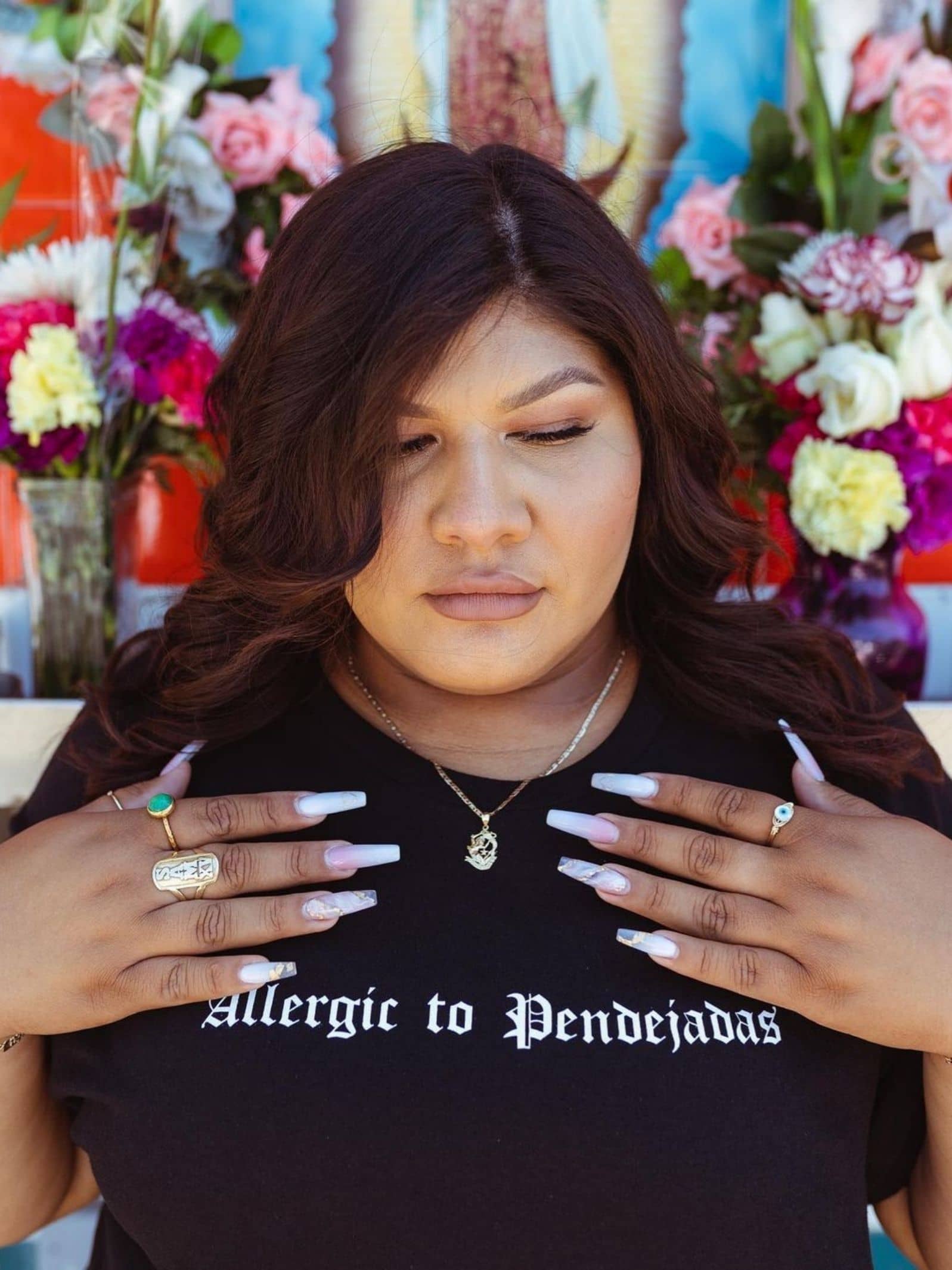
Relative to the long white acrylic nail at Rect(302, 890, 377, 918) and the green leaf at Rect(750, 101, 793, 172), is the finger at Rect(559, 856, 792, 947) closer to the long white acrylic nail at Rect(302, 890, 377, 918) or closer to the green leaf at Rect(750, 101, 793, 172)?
the long white acrylic nail at Rect(302, 890, 377, 918)

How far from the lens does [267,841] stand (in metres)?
1.26

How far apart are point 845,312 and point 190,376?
0.89 metres

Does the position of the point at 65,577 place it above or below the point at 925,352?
below

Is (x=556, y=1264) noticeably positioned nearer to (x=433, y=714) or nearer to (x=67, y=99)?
(x=433, y=714)

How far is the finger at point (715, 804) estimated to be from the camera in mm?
1185

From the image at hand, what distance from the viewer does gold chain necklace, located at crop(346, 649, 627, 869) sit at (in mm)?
1210

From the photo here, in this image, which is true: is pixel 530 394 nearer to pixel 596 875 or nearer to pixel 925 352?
pixel 596 875

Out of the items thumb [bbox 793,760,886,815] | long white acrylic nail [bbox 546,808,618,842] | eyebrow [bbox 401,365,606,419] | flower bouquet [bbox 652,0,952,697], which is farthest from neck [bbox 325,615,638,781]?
flower bouquet [bbox 652,0,952,697]

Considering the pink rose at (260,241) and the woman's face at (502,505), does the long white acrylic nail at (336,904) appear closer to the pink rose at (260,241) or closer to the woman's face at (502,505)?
the woman's face at (502,505)

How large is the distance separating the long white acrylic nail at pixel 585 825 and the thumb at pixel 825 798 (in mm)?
212

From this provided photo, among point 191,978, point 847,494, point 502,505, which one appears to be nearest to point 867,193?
point 847,494

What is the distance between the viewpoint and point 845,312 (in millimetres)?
1641

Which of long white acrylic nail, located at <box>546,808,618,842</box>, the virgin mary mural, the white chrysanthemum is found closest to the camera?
long white acrylic nail, located at <box>546,808,618,842</box>

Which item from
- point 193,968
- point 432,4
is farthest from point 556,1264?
point 432,4
